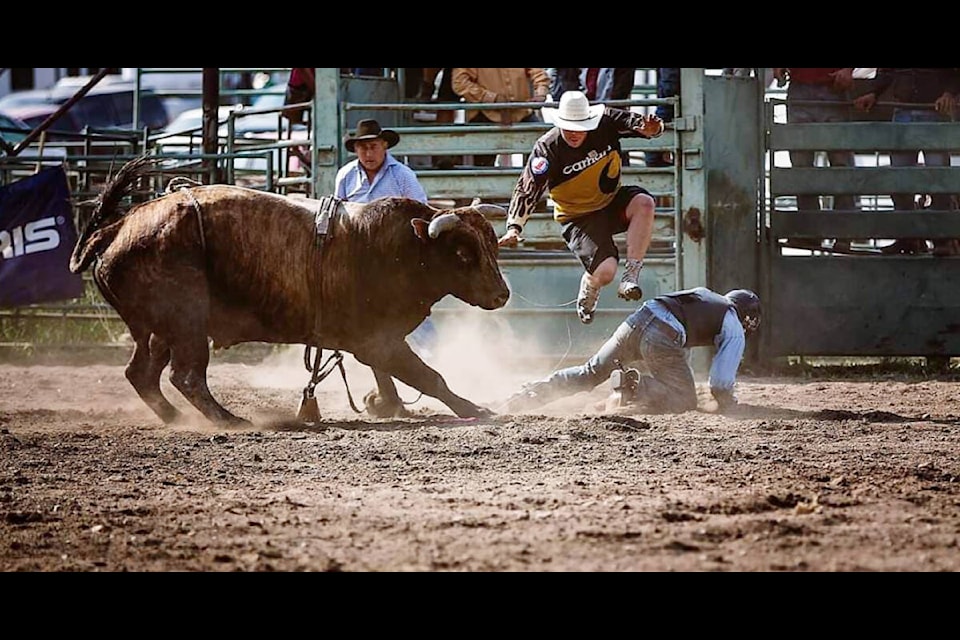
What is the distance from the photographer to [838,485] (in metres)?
5.22

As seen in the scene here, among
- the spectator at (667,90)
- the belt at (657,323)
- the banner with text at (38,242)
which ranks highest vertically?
the spectator at (667,90)

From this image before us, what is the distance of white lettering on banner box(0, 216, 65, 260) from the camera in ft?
37.4

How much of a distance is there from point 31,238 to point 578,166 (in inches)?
215

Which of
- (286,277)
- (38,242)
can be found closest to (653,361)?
(286,277)

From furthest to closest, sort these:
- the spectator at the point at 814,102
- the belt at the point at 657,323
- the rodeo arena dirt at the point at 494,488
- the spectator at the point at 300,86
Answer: the spectator at the point at 300,86
the spectator at the point at 814,102
the belt at the point at 657,323
the rodeo arena dirt at the point at 494,488

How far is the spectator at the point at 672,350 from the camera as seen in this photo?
24.9 ft

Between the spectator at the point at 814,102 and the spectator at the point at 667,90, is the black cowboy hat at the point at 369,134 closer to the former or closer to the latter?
the spectator at the point at 667,90

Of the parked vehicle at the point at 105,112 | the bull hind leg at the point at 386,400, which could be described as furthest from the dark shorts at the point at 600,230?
the parked vehicle at the point at 105,112

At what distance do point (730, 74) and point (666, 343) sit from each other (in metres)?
3.48

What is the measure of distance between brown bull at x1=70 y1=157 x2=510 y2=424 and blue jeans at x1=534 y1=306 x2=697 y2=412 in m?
0.69

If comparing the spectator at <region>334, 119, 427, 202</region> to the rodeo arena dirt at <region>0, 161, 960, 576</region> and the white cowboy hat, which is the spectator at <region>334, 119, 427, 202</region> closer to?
the rodeo arena dirt at <region>0, 161, 960, 576</region>

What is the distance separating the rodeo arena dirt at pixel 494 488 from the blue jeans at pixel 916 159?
80.2 inches
